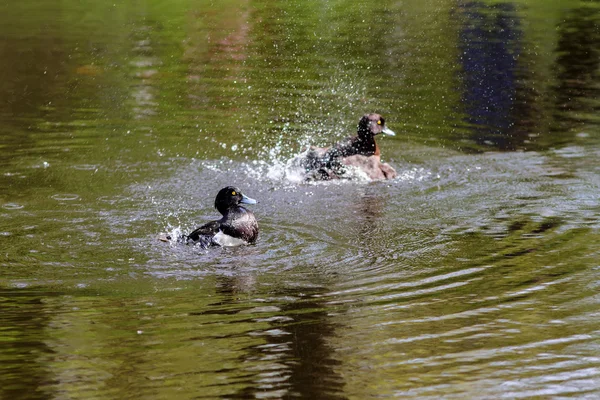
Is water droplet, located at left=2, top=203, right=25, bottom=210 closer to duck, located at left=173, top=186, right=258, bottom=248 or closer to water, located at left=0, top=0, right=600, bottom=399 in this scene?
water, located at left=0, top=0, right=600, bottom=399

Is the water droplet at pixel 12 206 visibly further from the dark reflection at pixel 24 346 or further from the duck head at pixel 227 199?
the dark reflection at pixel 24 346

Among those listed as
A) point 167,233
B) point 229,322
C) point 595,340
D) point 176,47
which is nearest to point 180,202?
point 167,233

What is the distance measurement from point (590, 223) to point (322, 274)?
3.31 metres

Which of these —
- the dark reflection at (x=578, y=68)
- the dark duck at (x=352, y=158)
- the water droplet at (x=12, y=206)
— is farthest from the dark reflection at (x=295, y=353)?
the dark reflection at (x=578, y=68)

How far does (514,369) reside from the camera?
254 inches

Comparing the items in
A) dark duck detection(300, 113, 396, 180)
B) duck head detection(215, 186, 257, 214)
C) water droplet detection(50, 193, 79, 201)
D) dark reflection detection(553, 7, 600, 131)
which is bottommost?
dark reflection detection(553, 7, 600, 131)

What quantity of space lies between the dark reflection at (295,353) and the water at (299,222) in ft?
0.07

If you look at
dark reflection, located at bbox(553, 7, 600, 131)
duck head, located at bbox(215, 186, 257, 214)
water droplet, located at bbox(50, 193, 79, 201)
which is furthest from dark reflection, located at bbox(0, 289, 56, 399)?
dark reflection, located at bbox(553, 7, 600, 131)

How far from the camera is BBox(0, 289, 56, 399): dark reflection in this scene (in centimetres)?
628

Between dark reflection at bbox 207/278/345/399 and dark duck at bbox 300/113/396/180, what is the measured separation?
4761 millimetres

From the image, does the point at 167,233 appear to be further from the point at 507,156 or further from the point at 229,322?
the point at 507,156

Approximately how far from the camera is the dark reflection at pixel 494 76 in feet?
50.5

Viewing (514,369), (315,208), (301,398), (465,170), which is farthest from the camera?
(465,170)

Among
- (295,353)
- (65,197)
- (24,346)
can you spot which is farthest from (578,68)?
(24,346)
